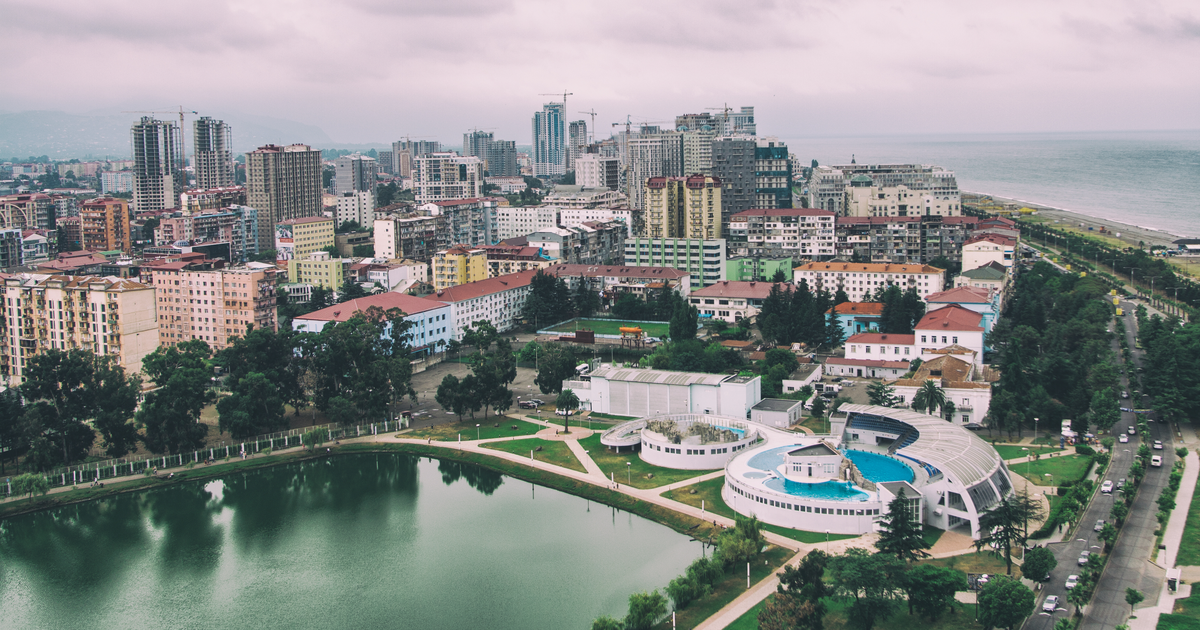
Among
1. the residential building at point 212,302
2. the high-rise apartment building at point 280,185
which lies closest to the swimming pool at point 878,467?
the residential building at point 212,302

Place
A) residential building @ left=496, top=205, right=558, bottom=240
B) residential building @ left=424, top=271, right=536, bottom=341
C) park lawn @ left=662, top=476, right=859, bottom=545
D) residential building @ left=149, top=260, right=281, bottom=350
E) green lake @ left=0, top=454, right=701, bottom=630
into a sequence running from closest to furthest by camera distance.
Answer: green lake @ left=0, top=454, right=701, bottom=630 → park lawn @ left=662, top=476, right=859, bottom=545 → residential building @ left=149, top=260, right=281, bottom=350 → residential building @ left=424, top=271, right=536, bottom=341 → residential building @ left=496, top=205, right=558, bottom=240

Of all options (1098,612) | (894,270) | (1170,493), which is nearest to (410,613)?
(1098,612)

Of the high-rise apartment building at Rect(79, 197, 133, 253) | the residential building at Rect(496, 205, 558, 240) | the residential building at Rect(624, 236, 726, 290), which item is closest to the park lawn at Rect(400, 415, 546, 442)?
the residential building at Rect(624, 236, 726, 290)

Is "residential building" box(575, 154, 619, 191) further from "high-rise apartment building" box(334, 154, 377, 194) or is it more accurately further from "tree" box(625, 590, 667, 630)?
"tree" box(625, 590, 667, 630)

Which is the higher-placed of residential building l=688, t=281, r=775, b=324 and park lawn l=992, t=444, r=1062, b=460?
residential building l=688, t=281, r=775, b=324

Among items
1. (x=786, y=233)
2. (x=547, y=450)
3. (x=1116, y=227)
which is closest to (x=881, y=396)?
(x=547, y=450)

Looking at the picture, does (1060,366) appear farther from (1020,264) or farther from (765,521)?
(1020,264)
